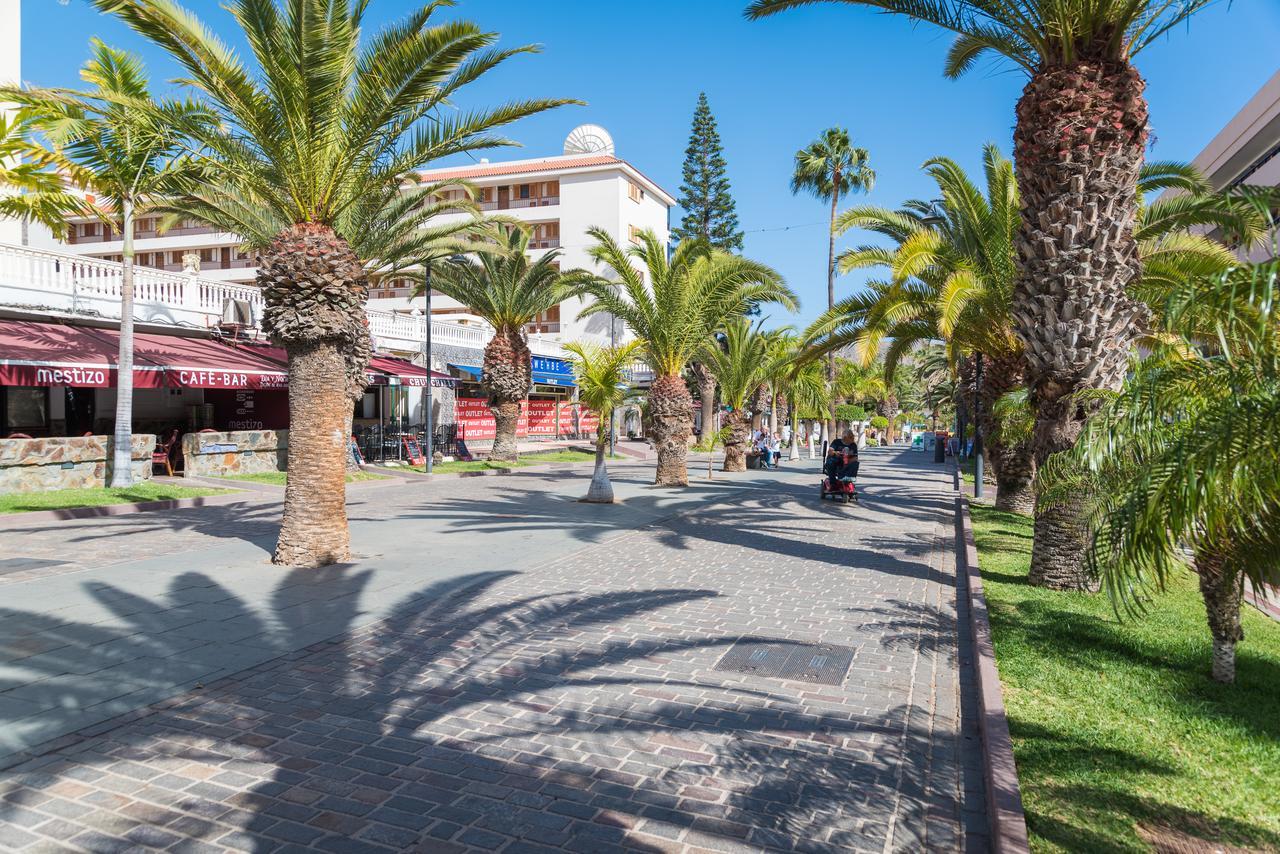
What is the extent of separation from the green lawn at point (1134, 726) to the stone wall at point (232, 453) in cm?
1611

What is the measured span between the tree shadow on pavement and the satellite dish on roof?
47403mm

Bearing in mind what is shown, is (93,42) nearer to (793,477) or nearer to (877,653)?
(877,653)

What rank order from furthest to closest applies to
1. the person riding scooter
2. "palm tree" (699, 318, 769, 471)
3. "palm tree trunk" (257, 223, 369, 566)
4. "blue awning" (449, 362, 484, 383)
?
1. "blue awning" (449, 362, 484, 383)
2. "palm tree" (699, 318, 769, 471)
3. the person riding scooter
4. "palm tree trunk" (257, 223, 369, 566)

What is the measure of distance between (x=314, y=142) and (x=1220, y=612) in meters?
9.45

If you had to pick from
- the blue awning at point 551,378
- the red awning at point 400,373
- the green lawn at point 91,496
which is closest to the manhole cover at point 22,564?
the green lawn at point 91,496

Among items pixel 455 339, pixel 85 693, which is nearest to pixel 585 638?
pixel 85 693

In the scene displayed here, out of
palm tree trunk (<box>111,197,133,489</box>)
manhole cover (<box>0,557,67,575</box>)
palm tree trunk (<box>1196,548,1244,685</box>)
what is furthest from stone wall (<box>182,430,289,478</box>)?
palm tree trunk (<box>1196,548,1244,685</box>)

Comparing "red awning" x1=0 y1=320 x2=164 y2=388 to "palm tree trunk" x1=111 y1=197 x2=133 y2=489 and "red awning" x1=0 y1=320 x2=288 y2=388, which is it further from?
"palm tree trunk" x1=111 y1=197 x2=133 y2=489

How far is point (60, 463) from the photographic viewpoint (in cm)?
1527

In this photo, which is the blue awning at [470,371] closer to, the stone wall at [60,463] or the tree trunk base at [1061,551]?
the stone wall at [60,463]

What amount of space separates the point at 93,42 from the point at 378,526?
11819mm

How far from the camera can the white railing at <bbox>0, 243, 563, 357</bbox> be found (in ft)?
57.2

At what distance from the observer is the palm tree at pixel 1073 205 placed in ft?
26.0

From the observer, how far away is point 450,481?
21.3 m
